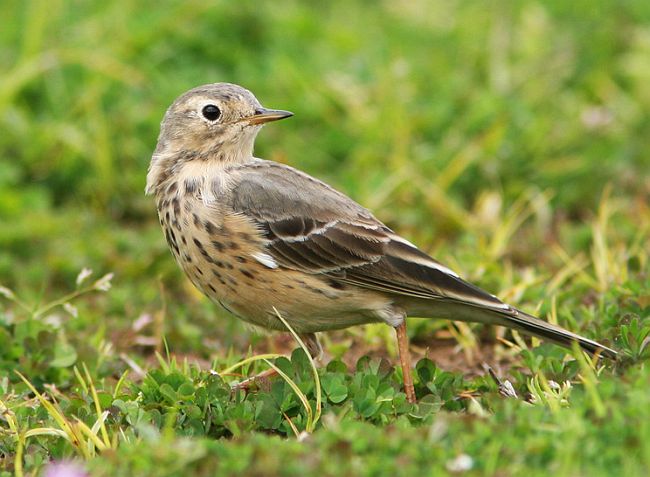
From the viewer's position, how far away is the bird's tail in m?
5.75

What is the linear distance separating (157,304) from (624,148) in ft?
14.3

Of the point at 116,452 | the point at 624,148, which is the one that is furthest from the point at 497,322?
the point at 624,148

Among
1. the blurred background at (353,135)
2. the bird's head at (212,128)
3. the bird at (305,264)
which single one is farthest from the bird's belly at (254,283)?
the blurred background at (353,135)

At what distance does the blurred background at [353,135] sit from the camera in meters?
8.09

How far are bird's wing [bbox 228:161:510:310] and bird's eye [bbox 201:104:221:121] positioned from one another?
55cm

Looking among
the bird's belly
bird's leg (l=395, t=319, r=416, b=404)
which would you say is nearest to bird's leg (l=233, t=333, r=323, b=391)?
the bird's belly

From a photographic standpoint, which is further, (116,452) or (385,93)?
(385,93)

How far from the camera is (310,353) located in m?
6.47

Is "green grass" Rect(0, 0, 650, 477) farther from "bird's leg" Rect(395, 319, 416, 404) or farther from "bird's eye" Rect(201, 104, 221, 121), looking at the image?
"bird's eye" Rect(201, 104, 221, 121)

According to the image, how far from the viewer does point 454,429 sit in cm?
444

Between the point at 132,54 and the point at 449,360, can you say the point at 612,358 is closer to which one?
the point at 449,360

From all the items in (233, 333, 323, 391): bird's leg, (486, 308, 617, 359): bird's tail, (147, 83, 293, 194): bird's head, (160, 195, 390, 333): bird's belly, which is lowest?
(233, 333, 323, 391): bird's leg

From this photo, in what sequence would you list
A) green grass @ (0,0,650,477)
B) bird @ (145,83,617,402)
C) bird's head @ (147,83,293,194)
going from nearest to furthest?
green grass @ (0,0,650,477)
bird @ (145,83,617,402)
bird's head @ (147,83,293,194)

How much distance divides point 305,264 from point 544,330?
129cm
